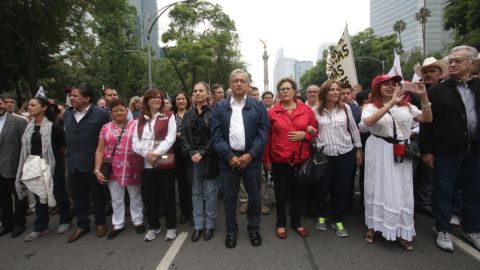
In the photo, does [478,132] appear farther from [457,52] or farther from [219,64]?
[219,64]

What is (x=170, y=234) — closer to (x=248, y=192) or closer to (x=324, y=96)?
(x=248, y=192)

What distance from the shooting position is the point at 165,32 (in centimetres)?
3031

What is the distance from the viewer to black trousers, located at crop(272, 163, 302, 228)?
3.92 m

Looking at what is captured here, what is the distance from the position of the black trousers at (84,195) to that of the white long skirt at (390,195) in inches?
142

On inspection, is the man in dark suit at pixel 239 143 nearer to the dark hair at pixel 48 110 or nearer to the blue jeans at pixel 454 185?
the blue jeans at pixel 454 185

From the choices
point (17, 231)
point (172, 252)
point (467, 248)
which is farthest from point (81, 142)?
point (467, 248)

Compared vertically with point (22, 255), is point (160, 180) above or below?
above

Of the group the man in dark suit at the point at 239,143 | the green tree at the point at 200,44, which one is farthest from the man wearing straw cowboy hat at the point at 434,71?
the green tree at the point at 200,44

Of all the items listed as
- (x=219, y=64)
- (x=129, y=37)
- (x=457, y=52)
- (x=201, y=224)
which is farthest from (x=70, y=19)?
(x=219, y=64)

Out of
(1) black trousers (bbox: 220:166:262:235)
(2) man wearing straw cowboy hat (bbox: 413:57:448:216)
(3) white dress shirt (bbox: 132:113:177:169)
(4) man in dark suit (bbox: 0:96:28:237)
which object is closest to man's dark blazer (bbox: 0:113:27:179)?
(4) man in dark suit (bbox: 0:96:28:237)

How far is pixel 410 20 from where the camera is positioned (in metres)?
93.0

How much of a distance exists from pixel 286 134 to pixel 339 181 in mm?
985

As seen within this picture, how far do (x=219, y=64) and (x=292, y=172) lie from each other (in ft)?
110

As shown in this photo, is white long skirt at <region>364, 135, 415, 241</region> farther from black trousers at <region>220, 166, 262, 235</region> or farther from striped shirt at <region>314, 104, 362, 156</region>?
Result: black trousers at <region>220, 166, 262, 235</region>
